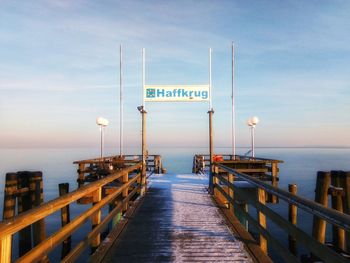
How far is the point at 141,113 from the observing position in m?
12.7

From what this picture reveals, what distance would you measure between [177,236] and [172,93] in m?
7.73

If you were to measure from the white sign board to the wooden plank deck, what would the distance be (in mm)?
4746

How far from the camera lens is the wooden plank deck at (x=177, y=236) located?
5137 millimetres

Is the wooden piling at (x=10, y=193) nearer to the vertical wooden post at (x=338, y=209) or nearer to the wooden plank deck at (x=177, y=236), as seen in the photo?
the wooden plank deck at (x=177, y=236)

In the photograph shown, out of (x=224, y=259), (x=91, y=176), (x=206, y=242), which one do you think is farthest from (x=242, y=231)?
(x=91, y=176)

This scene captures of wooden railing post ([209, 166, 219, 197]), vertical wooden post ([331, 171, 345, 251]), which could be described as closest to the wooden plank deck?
wooden railing post ([209, 166, 219, 197])

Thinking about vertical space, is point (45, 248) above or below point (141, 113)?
below

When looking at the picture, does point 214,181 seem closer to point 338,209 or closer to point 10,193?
point 338,209

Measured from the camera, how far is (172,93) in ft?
42.7

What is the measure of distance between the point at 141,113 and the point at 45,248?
9.67 m

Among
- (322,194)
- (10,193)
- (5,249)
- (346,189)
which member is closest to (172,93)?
(322,194)

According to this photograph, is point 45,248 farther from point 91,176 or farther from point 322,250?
point 91,176

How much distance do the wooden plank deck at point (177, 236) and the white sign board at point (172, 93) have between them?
475 centimetres

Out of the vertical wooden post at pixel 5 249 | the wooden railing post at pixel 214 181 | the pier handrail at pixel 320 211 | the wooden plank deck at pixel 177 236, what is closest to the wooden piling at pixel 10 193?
the wooden plank deck at pixel 177 236
